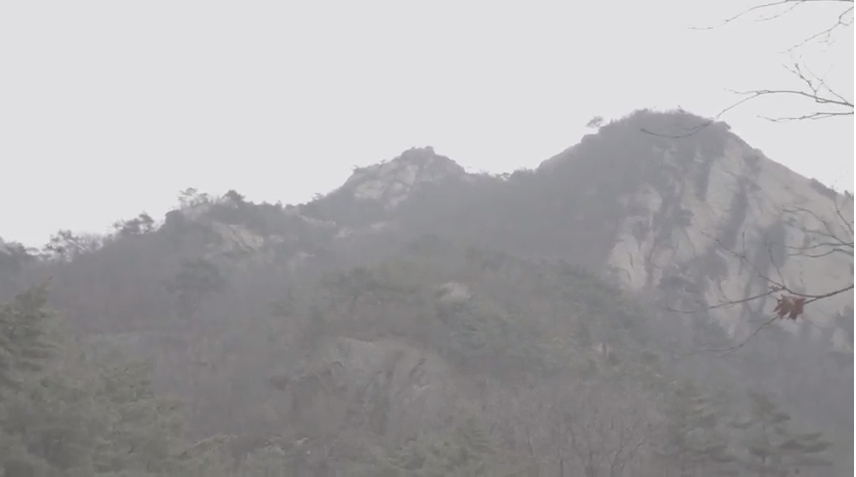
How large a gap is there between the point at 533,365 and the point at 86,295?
19.3m

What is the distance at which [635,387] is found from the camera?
22109mm

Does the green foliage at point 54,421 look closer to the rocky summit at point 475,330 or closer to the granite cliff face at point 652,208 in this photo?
the rocky summit at point 475,330

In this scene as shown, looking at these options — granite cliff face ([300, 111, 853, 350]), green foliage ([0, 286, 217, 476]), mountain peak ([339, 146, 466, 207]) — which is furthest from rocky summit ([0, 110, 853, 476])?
mountain peak ([339, 146, 466, 207])

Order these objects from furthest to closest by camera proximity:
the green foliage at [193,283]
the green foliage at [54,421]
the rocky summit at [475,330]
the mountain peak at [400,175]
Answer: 1. the mountain peak at [400,175]
2. the green foliage at [193,283]
3. the rocky summit at [475,330]
4. the green foliage at [54,421]

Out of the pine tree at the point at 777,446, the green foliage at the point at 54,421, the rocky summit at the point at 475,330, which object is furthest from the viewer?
the pine tree at the point at 777,446

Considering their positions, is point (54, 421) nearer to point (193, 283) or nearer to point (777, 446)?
point (777, 446)

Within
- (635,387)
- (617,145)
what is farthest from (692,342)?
(617,145)

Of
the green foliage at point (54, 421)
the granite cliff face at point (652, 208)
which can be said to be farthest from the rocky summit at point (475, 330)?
the granite cliff face at point (652, 208)

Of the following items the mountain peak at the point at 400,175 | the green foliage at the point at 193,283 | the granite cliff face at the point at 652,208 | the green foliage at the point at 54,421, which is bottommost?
the green foliage at the point at 54,421

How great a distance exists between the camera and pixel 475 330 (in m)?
25.0

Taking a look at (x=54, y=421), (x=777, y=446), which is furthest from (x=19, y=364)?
(x=777, y=446)

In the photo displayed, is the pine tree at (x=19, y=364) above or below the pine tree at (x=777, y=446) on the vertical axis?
above

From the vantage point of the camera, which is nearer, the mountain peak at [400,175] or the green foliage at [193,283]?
the green foliage at [193,283]

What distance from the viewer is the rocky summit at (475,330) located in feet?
37.6
